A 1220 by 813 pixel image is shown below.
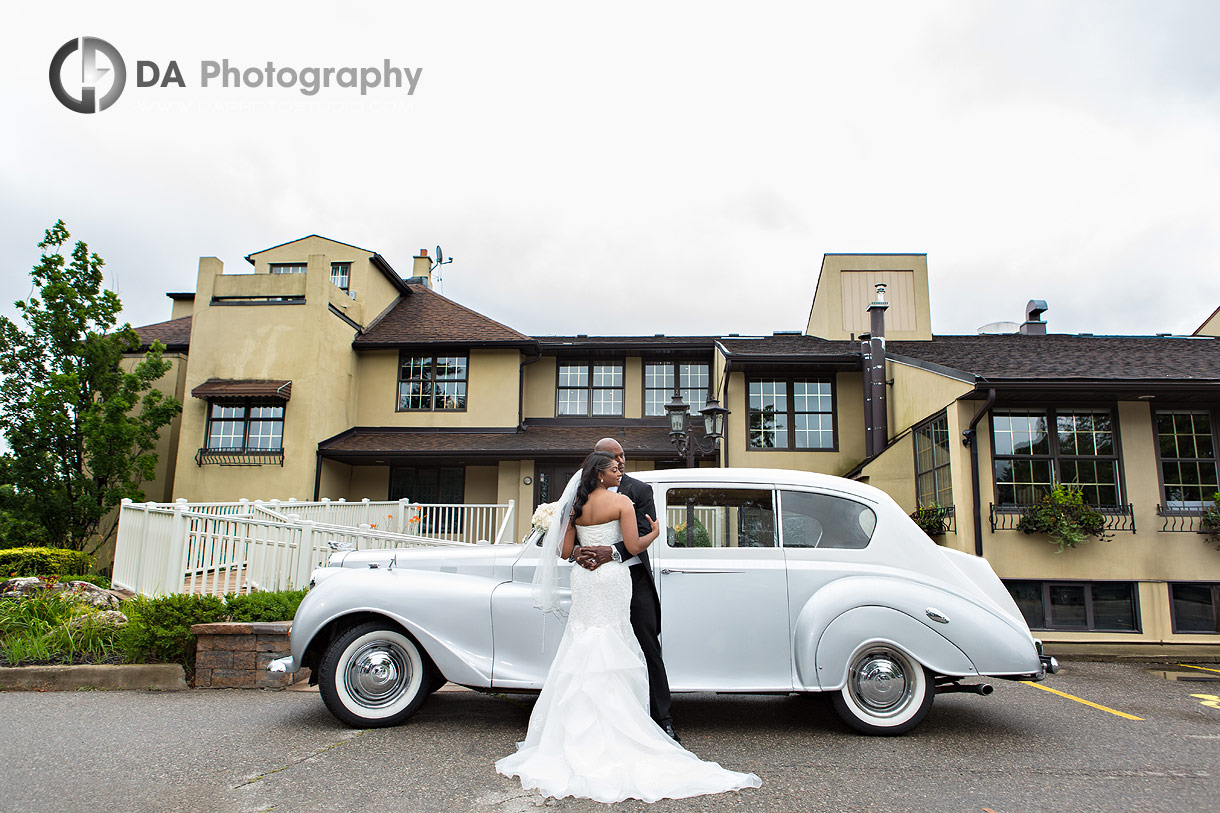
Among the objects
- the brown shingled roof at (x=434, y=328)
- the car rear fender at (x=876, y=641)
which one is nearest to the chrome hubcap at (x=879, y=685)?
the car rear fender at (x=876, y=641)

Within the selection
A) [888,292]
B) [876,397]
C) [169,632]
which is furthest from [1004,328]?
[169,632]

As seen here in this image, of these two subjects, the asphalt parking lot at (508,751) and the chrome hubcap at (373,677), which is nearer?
the asphalt parking lot at (508,751)

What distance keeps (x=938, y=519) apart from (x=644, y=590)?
778cm

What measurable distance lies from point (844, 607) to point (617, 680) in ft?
5.42

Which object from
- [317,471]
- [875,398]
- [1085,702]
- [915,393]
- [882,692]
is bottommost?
[1085,702]

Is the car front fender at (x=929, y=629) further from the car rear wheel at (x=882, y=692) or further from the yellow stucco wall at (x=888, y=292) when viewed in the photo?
the yellow stucco wall at (x=888, y=292)

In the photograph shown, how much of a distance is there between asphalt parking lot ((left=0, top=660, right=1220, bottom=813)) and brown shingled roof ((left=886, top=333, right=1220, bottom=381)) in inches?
214

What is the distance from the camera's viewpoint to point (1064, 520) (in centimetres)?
976

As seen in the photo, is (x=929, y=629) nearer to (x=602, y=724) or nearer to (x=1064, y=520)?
(x=602, y=724)

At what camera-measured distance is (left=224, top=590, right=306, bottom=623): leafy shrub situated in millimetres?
6863

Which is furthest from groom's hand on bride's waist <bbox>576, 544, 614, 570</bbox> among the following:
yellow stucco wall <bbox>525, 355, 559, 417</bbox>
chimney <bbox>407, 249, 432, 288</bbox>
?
chimney <bbox>407, 249, 432, 288</bbox>

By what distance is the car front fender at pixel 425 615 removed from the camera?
4902 millimetres

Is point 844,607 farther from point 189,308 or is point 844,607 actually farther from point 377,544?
point 189,308

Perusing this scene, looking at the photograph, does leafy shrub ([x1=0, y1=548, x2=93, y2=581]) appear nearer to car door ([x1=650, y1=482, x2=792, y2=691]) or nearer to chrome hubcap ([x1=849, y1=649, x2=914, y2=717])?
car door ([x1=650, y1=482, x2=792, y2=691])
